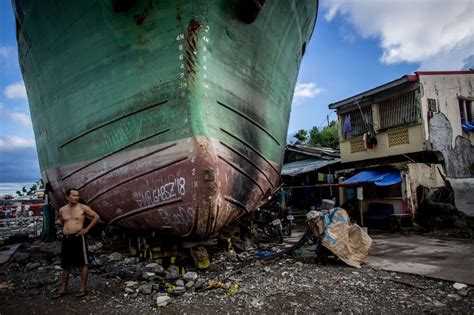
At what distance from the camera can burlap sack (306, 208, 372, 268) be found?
4.35 metres

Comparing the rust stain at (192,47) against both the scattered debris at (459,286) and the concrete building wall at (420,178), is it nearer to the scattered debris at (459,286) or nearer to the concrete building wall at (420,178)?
the scattered debris at (459,286)

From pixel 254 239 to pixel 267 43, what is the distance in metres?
3.94

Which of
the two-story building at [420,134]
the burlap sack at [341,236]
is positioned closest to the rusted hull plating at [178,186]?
the burlap sack at [341,236]

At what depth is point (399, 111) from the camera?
1037 cm

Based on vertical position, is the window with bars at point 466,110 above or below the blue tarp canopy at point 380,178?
above

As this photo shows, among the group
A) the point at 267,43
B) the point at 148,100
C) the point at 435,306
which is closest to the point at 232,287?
the point at 435,306

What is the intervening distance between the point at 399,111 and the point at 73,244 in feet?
34.1

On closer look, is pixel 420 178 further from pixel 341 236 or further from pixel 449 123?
pixel 341 236

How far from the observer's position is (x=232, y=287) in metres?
3.49

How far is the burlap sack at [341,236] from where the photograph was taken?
435 cm

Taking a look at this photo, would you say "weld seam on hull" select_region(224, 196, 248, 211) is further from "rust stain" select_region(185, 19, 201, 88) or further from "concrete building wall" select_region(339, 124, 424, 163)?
"concrete building wall" select_region(339, 124, 424, 163)

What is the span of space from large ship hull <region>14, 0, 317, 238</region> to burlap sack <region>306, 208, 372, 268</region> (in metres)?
1.03

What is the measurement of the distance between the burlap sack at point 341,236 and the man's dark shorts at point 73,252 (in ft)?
10.1

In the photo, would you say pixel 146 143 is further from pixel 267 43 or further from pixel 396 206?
pixel 396 206
